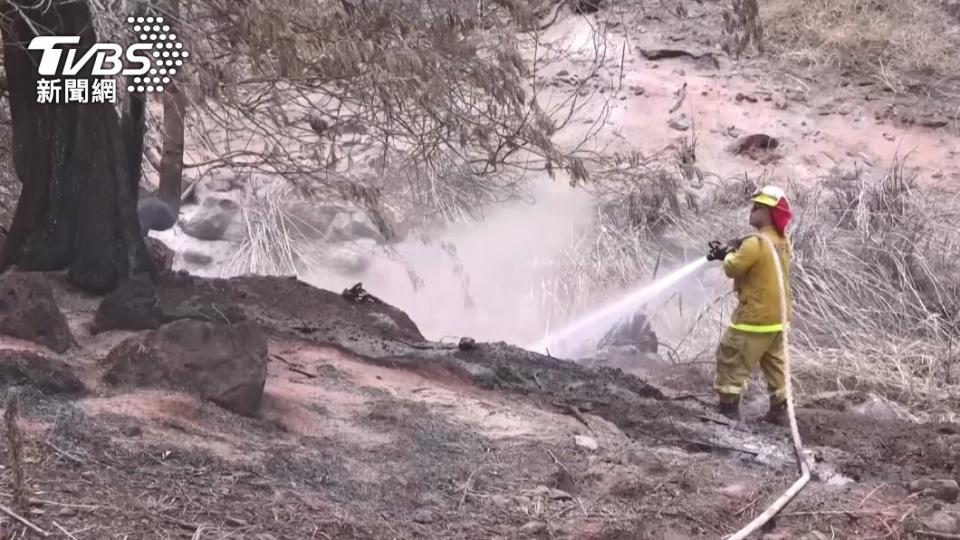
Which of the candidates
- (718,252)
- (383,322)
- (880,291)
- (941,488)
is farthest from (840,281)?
(941,488)

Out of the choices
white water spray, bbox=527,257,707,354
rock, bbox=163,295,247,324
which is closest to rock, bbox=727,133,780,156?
white water spray, bbox=527,257,707,354

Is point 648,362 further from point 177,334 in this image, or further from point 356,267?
point 177,334

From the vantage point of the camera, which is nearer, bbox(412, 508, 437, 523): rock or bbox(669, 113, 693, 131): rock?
bbox(412, 508, 437, 523): rock

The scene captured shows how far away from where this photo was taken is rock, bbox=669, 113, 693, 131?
1329 cm

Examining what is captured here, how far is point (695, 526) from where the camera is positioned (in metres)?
4.07

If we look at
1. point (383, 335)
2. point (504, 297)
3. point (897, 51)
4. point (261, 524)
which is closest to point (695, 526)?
point (261, 524)

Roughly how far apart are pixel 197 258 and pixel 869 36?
9.19 m

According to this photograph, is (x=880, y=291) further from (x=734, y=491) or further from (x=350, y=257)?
(x=734, y=491)

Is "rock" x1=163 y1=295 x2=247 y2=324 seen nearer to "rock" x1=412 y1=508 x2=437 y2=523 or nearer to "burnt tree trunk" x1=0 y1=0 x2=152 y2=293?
"burnt tree trunk" x1=0 y1=0 x2=152 y2=293

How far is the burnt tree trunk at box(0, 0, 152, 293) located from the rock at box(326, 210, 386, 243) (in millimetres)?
4562

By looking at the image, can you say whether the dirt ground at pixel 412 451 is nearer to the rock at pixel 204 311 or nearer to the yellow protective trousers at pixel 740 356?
the rock at pixel 204 311

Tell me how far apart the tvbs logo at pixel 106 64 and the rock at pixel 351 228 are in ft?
16.2

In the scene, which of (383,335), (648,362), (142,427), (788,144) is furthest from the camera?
(788,144)

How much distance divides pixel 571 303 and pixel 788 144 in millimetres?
4406
